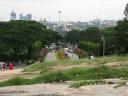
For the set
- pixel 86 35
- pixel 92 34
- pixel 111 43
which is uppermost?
pixel 111 43

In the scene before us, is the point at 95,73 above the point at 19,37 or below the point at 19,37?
above

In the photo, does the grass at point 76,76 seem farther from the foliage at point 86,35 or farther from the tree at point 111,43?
the foliage at point 86,35

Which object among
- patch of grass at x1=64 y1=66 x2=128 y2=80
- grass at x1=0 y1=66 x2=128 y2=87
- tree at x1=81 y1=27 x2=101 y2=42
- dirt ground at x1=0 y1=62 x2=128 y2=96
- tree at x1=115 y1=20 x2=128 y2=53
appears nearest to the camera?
dirt ground at x1=0 y1=62 x2=128 y2=96

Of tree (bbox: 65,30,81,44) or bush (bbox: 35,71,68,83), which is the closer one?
bush (bbox: 35,71,68,83)

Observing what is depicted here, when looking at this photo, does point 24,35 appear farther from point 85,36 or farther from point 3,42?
point 85,36

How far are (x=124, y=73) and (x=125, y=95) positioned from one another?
6.12 metres

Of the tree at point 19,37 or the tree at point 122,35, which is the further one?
the tree at point 19,37

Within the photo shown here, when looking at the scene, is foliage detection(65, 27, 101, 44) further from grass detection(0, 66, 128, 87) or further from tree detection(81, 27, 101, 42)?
grass detection(0, 66, 128, 87)

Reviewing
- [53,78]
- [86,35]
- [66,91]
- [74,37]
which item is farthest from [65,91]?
[74,37]

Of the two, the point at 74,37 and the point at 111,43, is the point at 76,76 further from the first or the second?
the point at 74,37

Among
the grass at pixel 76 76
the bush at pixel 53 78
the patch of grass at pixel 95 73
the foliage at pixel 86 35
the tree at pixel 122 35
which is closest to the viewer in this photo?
the bush at pixel 53 78

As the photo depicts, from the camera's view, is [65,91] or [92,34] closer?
[65,91]

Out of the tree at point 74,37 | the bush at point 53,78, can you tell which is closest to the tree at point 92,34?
the tree at point 74,37

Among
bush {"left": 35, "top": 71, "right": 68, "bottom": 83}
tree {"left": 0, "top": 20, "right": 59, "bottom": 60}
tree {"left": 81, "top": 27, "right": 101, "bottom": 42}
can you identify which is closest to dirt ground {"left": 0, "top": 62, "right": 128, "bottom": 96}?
bush {"left": 35, "top": 71, "right": 68, "bottom": 83}
